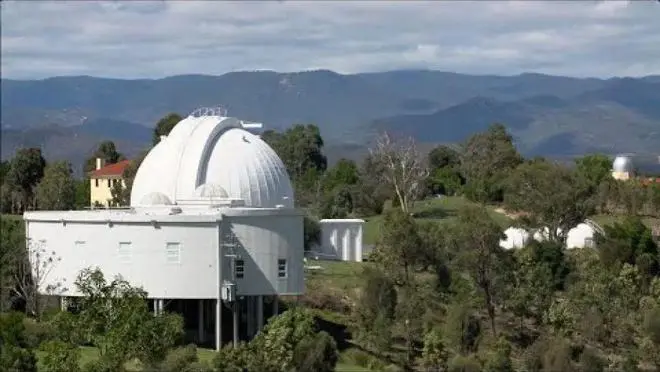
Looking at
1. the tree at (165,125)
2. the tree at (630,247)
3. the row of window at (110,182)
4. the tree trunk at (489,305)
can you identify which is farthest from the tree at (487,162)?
the tree trunk at (489,305)

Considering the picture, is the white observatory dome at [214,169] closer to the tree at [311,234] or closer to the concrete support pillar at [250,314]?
the concrete support pillar at [250,314]

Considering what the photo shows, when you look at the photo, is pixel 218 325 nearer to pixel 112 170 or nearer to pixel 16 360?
pixel 16 360

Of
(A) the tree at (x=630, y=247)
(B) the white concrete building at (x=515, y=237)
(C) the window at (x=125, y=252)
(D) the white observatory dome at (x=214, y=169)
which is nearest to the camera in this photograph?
(C) the window at (x=125, y=252)

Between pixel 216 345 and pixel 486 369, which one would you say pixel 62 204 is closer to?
pixel 216 345

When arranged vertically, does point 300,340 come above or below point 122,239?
below

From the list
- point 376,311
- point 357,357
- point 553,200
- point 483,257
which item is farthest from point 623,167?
point 357,357

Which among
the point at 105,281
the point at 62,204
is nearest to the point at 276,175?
A: the point at 105,281

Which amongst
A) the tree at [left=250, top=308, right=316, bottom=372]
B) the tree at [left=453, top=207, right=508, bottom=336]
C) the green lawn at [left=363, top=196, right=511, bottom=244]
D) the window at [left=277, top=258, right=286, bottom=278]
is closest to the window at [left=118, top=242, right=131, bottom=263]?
the window at [left=277, top=258, right=286, bottom=278]
